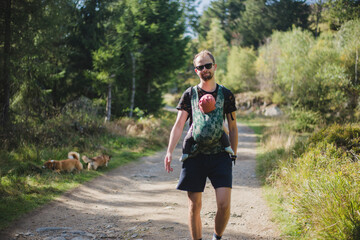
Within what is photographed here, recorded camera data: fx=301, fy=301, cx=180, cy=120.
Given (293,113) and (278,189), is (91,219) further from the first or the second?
(293,113)

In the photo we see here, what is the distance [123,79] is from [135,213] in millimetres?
11770

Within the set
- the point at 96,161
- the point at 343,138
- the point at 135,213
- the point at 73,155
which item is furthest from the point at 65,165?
the point at 343,138

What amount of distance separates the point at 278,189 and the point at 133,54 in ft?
43.2

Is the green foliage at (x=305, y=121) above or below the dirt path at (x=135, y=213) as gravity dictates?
above

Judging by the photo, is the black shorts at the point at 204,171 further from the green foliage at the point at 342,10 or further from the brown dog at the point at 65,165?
the green foliage at the point at 342,10

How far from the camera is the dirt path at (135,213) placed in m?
4.18

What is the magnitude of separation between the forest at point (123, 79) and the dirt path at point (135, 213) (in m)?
0.74

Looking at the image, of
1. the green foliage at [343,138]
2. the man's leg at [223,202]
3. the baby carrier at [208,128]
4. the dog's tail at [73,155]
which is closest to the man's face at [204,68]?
the baby carrier at [208,128]

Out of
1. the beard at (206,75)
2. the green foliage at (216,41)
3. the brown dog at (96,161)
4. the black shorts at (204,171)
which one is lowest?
the brown dog at (96,161)

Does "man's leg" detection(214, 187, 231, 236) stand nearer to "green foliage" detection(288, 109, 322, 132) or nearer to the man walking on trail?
the man walking on trail

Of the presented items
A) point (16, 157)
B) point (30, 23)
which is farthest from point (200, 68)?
point (30, 23)

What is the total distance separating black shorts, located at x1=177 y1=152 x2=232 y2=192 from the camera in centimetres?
307

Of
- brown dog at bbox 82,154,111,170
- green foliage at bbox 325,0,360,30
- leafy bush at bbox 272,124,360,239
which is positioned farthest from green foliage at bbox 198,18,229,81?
leafy bush at bbox 272,124,360,239

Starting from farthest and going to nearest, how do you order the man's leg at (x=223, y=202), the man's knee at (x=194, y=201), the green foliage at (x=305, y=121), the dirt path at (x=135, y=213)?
the green foliage at (x=305, y=121)
the dirt path at (x=135, y=213)
the man's knee at (x=194, y=201)
the man's leg at (x=223, y=202)
